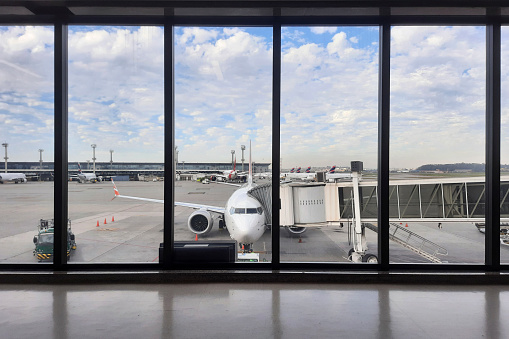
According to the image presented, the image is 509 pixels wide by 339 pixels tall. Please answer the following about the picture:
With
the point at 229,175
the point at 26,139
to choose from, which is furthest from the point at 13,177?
the point at 229,175

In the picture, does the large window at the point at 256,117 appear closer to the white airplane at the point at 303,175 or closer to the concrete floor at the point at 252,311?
the white airplane at the point at 303,175

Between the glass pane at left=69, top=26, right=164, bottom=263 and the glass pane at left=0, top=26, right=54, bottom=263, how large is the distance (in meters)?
0.27

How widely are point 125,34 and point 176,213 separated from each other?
2241 mm

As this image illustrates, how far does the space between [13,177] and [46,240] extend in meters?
0.91

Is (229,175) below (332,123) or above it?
below

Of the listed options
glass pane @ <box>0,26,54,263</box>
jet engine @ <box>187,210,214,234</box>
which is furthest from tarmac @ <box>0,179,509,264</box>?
jet engine @ <box>187,210,214,234</box>

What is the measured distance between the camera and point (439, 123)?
3.51 m

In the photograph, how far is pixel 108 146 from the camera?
141 inches

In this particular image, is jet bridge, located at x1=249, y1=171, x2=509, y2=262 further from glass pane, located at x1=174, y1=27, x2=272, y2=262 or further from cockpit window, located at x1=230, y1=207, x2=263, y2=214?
cockpit window, located at x1=230, y1=207, x2=263, y2=214

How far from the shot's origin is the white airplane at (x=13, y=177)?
342 cm

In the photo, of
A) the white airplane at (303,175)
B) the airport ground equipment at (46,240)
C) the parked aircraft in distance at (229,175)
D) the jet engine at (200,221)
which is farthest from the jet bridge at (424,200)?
the airport ground equipment at (46,240)

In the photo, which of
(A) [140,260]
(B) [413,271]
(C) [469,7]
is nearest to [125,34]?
(A) [140,260]

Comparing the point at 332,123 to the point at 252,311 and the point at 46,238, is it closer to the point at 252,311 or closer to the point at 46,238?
the point at 252,311

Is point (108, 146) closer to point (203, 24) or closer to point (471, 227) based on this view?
point (203, 24)
